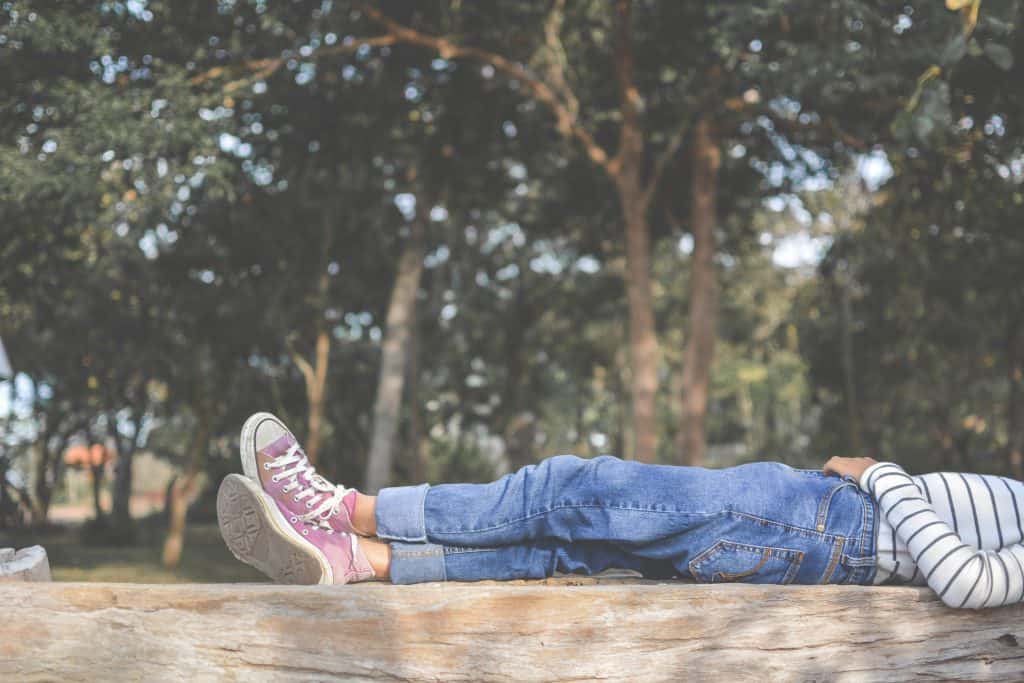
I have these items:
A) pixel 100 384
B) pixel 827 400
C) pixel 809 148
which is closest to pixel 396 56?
pixel 809 148

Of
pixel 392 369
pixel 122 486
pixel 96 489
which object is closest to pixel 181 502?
pixel 392 369

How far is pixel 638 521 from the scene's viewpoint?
8.71ft

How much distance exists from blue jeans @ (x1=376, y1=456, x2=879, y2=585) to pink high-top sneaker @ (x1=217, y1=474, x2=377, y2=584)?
173 millimetres

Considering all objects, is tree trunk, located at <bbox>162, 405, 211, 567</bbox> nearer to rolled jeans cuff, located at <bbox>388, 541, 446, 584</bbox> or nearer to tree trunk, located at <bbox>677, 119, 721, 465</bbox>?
tree trunk, located at <bbox>677, 119, 721, 465</bbox>

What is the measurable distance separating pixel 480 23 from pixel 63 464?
975cm

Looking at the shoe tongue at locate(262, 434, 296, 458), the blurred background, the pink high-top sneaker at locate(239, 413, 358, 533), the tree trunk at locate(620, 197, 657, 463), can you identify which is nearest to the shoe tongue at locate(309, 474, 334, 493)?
the pink high-top sneaker at locate(239, 413, 358, 533)

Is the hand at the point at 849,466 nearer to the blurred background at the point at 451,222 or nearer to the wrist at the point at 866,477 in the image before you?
the wrist at the point at 866,477

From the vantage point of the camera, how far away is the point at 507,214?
15469mm

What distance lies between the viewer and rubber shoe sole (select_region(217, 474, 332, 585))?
2619mm

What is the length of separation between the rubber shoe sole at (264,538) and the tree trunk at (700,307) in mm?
8688

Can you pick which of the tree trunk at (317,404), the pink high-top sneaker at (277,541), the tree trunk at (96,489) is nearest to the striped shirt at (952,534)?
the pink high-top sneaker at (277,541)

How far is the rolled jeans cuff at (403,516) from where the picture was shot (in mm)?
2756

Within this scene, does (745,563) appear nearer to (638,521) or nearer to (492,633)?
(638,521)

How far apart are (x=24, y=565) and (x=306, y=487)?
0.74 m
